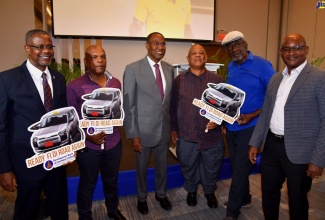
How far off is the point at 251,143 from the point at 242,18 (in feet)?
18.1

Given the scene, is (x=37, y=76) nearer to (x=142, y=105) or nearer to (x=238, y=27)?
(x=142, y=105)

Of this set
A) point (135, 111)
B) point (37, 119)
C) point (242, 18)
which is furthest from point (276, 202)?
point (242, 18)

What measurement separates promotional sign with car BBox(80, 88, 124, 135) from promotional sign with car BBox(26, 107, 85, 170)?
0.12 metres

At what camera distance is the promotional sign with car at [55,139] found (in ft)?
4.93

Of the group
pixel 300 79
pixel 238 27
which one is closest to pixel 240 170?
pixel 300 79

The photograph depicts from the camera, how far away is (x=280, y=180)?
1931mm

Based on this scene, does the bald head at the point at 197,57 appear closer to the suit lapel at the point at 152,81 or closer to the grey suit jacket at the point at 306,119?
the suit lapel at the point at 152,81

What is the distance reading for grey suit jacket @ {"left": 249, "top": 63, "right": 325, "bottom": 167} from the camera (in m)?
1.59

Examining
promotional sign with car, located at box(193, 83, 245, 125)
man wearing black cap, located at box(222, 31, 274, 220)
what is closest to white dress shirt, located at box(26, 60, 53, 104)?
promotional sign with car, located at box(193, 83, 245, 125)

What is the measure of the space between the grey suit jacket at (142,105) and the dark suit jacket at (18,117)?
849 millimetres

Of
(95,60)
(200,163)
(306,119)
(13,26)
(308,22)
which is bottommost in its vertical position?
(200,163)

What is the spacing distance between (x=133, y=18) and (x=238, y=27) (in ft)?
9.96

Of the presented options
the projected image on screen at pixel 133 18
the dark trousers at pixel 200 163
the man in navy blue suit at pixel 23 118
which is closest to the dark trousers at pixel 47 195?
the man in navy blue suit at pixel 23 118

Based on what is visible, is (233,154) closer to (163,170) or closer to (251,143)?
(251,143)
